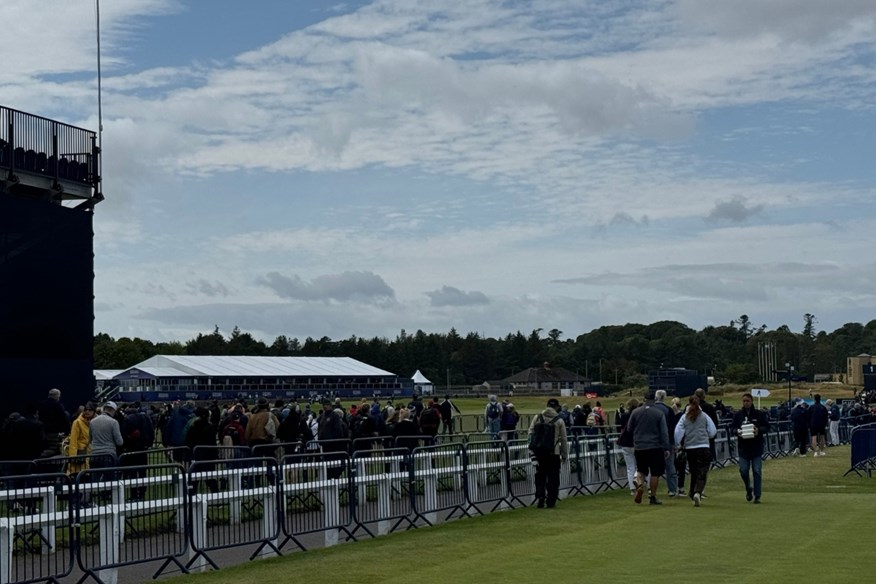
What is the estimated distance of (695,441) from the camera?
21.4 meters

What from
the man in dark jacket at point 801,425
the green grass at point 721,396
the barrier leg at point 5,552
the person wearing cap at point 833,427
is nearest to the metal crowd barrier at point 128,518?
the barrier leg at point 5,552

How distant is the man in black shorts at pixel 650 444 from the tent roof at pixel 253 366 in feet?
228

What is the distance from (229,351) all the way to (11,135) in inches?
5331

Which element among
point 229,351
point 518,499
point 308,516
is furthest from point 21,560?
point 229,351

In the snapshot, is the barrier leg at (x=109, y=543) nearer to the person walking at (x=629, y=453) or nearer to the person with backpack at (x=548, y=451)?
the person with backpack at (x=548, y=451)

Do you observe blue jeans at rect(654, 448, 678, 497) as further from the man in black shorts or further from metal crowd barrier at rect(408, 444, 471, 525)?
metal crowd barrier at rect(408, 444, 471, 525)

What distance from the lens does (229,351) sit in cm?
16175

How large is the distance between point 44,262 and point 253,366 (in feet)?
229

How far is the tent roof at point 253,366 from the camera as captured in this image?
299ft

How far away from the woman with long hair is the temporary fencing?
8.86 feet

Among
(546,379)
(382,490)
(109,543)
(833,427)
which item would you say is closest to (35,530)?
(109,543)

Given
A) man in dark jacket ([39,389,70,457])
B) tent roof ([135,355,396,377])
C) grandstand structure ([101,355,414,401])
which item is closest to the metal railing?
man in dark jacket ([39,389,70,457])

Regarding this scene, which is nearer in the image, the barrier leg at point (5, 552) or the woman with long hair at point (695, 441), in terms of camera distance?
the barrier leg at point (5, 552)

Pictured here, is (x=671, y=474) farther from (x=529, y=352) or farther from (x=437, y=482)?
(x=529, y=352)
